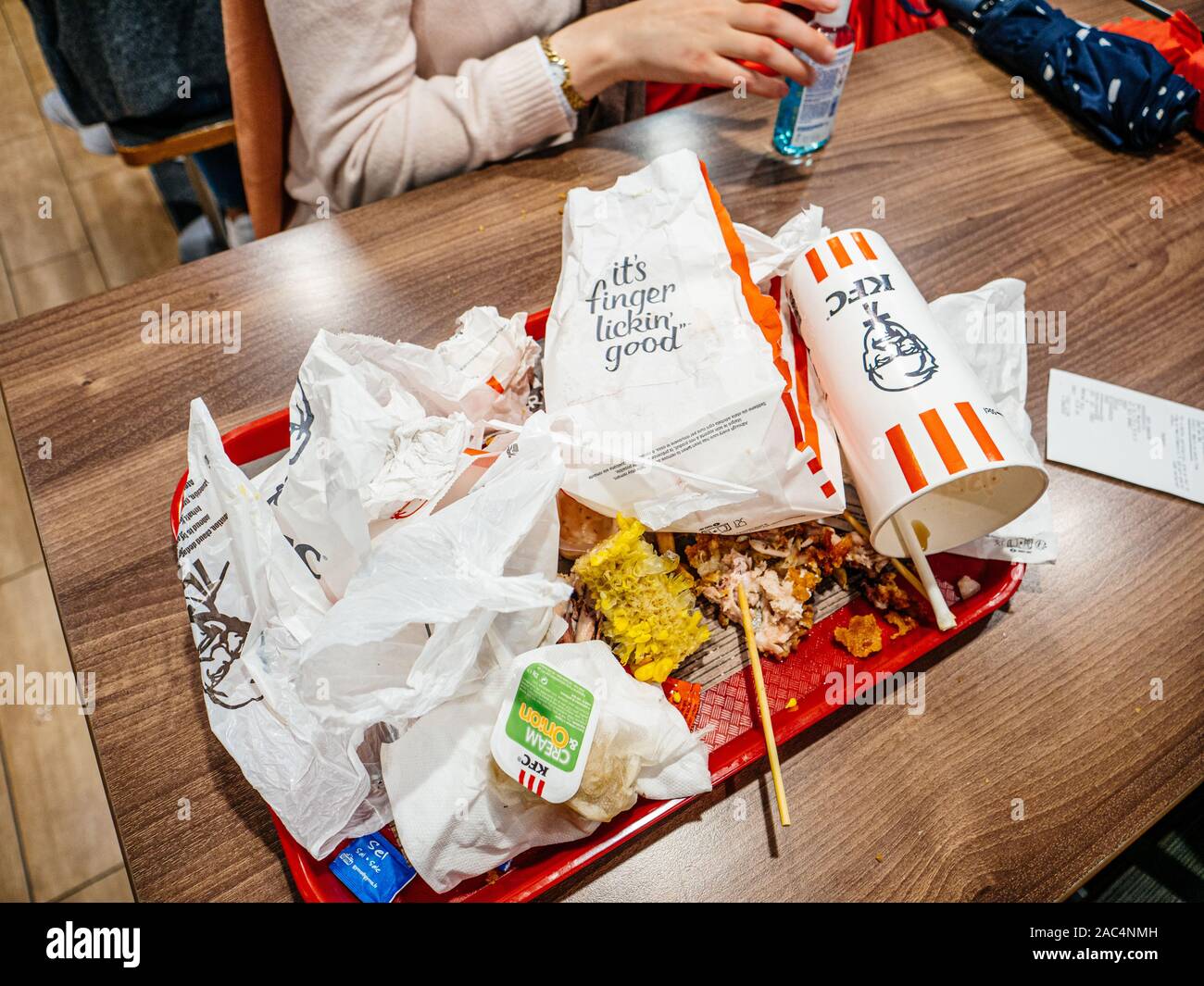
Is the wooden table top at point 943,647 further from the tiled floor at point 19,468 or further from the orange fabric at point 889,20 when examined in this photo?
the tiled floor at point 19,468

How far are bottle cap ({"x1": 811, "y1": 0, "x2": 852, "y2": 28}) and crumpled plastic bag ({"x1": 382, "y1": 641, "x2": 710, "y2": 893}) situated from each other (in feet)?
3.02

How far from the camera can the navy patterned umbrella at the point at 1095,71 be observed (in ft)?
4.02

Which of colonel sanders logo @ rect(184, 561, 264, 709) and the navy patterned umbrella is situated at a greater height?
the navy patterned umbrella

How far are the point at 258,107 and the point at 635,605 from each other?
95cm

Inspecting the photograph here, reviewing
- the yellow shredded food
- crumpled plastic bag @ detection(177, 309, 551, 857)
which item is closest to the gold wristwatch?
crumpled plastic bag @ detection(177, 309, 551, 857)

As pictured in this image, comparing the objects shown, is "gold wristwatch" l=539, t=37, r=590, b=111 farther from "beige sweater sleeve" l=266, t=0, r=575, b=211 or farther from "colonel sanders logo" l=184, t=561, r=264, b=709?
"colonel sanders logo" l=184, t=561, r=264, b=709

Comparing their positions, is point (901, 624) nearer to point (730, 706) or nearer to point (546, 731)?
point (730, 706)

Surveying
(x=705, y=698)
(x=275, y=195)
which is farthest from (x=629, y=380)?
(x=275, y=195)

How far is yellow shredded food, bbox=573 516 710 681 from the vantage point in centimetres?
73

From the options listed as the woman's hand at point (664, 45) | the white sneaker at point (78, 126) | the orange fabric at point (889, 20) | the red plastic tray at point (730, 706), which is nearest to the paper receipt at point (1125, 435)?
the red plastic tray at point (730, 706)

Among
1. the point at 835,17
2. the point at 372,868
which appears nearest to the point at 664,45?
the point at 835,17
